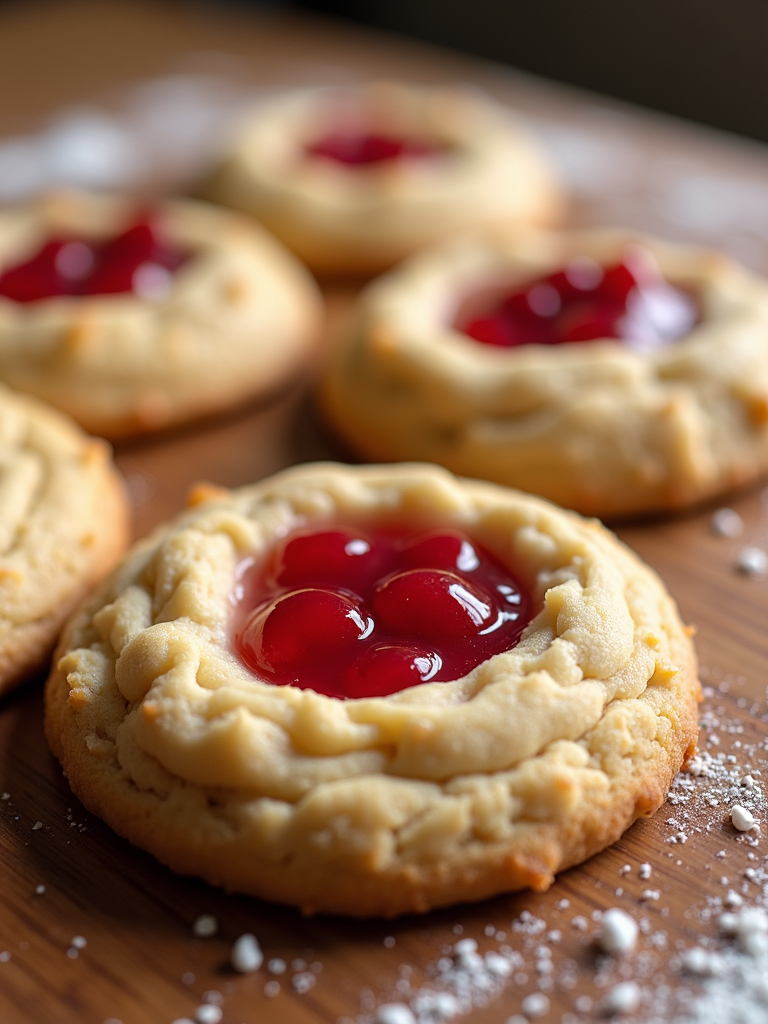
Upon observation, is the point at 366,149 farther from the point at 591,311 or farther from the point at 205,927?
the point at 205,927

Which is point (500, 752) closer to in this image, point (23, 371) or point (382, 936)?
point (382, 936)

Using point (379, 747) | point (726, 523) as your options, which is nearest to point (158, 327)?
point (726, 523)

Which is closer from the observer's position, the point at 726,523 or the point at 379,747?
the point at 379,747

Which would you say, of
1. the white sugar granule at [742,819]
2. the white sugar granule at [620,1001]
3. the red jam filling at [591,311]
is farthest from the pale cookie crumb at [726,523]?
the white sugar granule at [620,1001]

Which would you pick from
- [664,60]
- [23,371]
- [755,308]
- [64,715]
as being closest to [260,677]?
[64,715]

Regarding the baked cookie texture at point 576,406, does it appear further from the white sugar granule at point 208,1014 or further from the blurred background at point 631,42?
the blurred background at point 631,42

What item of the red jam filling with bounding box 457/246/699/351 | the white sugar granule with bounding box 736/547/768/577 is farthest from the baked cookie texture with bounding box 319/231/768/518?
the white sugar granule with bounding box 736/547/768/577

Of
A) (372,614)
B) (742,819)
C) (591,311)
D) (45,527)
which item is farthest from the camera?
(591,311)
